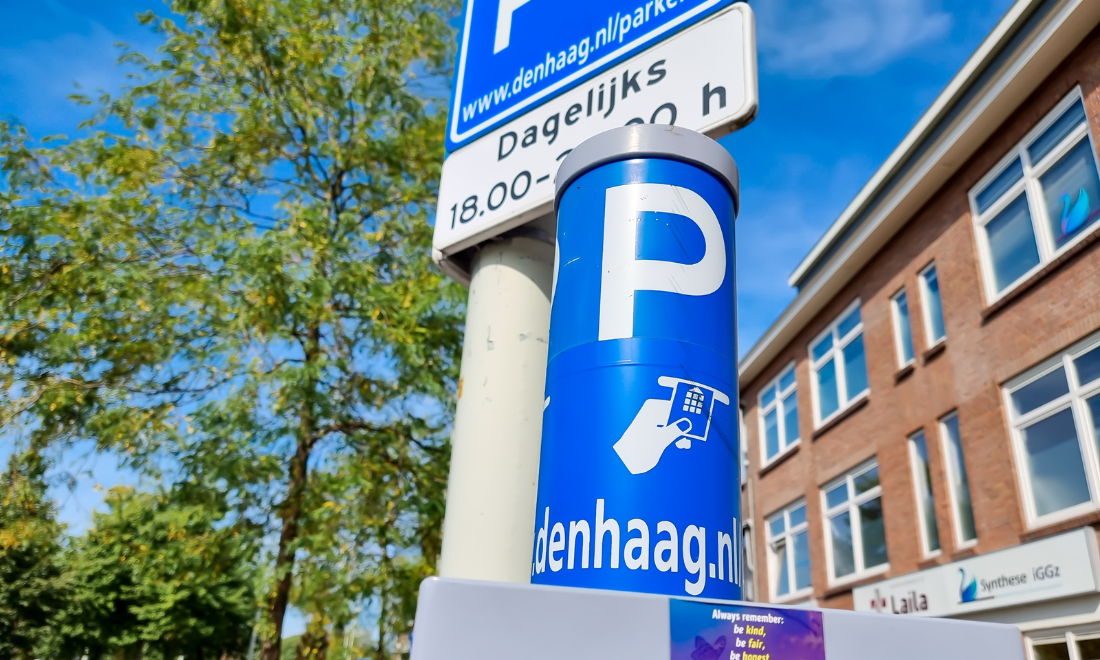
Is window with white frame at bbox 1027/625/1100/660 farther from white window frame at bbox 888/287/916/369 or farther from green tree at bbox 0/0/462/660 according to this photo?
green tree at bbox 0/0/462/660

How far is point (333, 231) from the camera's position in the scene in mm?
7312

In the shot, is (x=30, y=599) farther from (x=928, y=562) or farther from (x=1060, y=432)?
(x=1060, y=432)

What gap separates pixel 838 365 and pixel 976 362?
4610 mm

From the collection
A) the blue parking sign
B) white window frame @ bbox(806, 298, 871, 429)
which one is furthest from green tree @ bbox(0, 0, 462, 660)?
white window frame @ bbox(806, 298, 871, 429)

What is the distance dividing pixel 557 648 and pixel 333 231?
269 inches

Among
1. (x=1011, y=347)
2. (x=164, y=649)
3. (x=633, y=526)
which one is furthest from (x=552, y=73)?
(x=164, y=649)

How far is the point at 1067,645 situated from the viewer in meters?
9.22

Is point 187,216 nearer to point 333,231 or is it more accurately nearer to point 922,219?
point 333,231

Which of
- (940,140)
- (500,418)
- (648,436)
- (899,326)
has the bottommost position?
(648,436)

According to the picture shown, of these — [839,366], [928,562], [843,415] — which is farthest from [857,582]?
[839,366]

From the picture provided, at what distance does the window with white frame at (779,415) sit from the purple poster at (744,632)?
673 inches

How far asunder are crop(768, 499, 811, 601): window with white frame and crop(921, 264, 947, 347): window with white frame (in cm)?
547

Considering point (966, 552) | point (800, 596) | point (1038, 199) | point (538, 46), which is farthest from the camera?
point (800, 596)

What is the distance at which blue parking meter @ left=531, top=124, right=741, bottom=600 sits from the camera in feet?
4.65
